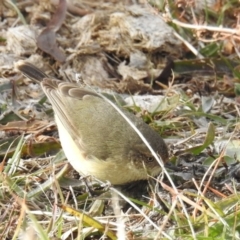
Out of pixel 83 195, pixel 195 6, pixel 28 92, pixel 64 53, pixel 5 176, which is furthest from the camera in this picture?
pixel 195 6

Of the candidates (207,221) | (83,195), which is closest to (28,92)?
(83,195)

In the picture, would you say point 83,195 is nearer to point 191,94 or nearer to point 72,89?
point 72,89

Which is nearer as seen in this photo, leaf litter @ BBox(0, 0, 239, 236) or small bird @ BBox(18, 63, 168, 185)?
small bird @ BBox(18, 63, 168, 185)

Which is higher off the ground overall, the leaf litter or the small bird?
the small bird

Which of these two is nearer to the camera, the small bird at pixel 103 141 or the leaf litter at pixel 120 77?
the small bird at pixel 103 141

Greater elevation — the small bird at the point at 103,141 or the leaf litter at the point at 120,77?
the small bird at the point at 103,141

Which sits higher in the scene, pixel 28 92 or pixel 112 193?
pixel 112 193

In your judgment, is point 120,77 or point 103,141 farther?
point 120,77

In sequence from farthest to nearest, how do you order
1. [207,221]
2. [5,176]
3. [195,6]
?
[195,6] → [5,176] → [207,221]
